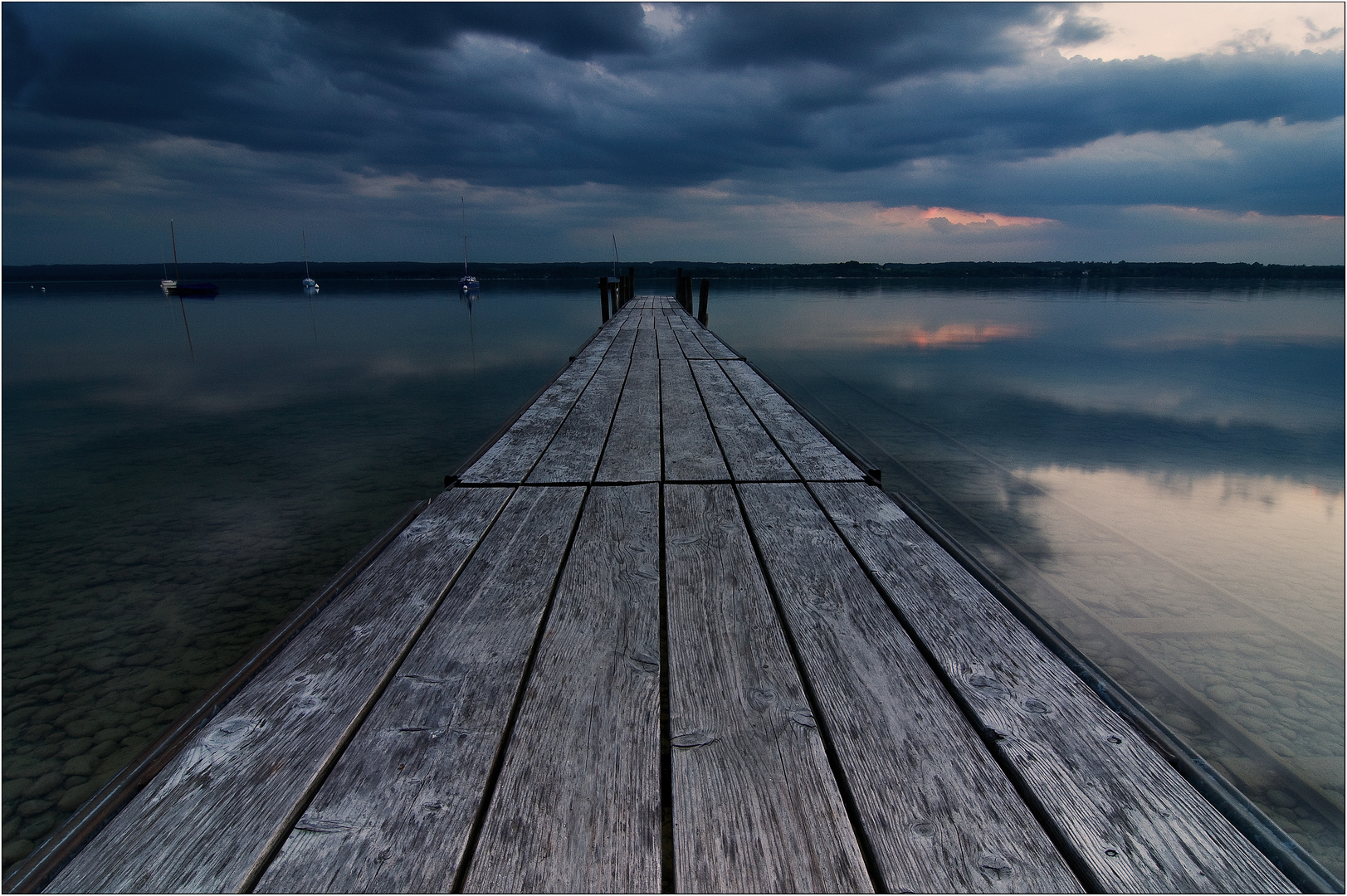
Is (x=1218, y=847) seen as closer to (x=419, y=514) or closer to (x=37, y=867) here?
(x=37, y=867)

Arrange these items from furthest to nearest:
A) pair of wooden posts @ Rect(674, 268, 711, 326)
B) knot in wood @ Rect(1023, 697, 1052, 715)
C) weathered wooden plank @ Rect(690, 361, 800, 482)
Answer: pair of wooden posts @ Rect(674, 268, 711, 326) → weathered wooden plank @ Rect(690, 361, 800, 482) → knot in wood @ Rect(1023, 697, 1052, 715)

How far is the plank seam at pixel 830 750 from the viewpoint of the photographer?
3.67 feet

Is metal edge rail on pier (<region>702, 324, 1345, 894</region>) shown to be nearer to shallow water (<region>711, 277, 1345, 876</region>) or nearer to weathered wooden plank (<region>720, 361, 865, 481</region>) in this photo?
weathered wooden plank (<region>720, 361, 865, 481</region>)

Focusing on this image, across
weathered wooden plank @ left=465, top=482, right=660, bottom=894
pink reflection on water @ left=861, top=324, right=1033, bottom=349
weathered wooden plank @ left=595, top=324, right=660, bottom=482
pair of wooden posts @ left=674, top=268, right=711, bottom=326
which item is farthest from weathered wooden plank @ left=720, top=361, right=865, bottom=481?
pink reflection on water @ left=861, top=324, right=1033, bottom=349

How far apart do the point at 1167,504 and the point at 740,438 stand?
15.6 feet

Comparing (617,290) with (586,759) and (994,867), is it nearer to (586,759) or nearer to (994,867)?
(586,759)

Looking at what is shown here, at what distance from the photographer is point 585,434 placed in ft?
13.5

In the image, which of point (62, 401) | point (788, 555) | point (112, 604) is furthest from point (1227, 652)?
point (62, 401)

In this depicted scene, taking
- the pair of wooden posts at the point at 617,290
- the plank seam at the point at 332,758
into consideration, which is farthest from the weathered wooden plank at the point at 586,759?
the pair of wooden posts at the point at 617,290

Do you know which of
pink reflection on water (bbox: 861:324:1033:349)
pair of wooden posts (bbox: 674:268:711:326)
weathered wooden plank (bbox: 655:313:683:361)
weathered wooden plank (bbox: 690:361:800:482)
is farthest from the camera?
pair of wooden posts (bbox: 674:268:711:326)

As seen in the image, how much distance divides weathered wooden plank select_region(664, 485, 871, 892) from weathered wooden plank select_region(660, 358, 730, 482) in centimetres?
122

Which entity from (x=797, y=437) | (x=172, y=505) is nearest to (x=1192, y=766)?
(x=797, y=437)

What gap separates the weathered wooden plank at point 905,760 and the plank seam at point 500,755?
72cm

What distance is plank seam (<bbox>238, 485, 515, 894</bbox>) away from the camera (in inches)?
43.9
